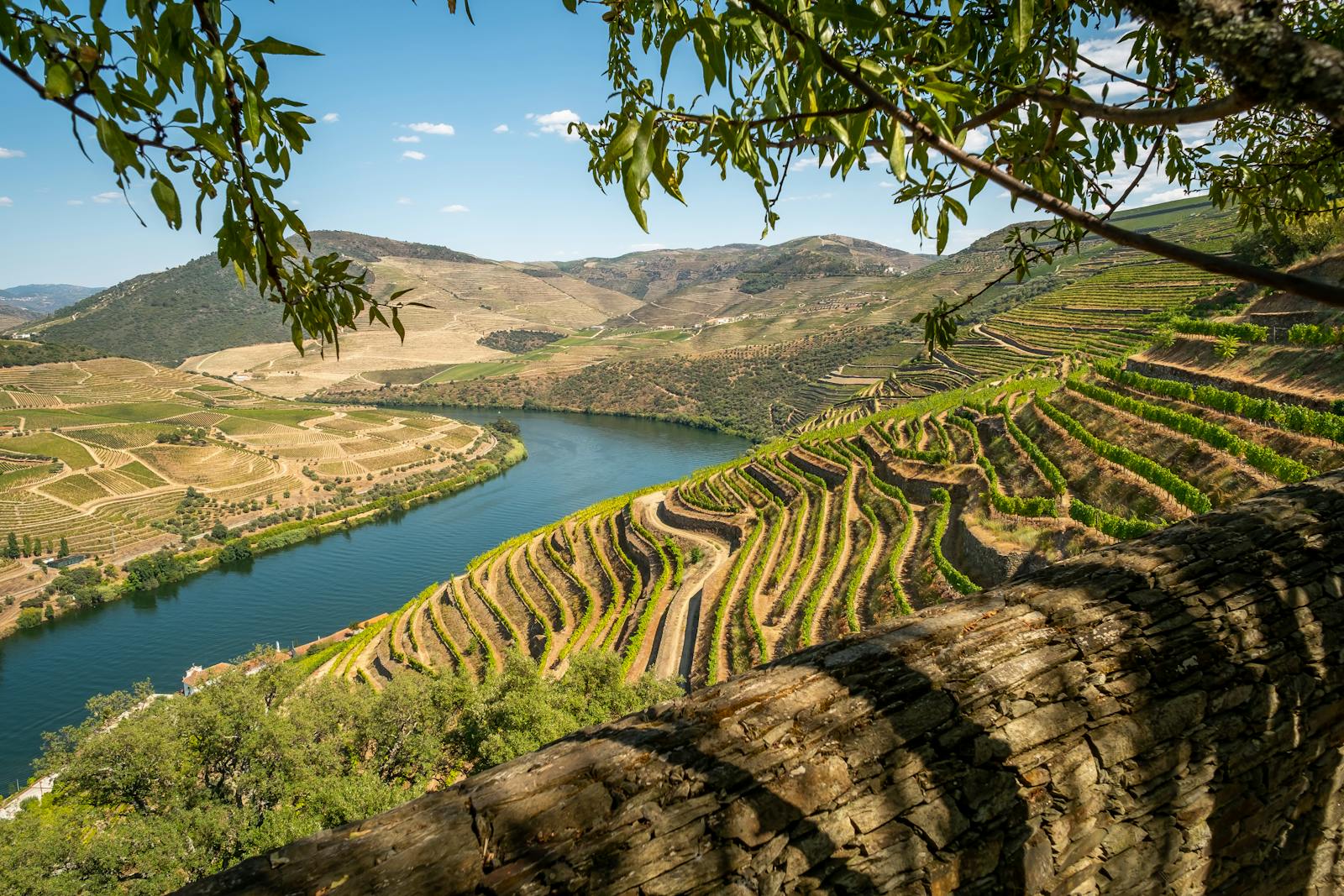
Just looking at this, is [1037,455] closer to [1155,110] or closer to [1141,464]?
[1141,464]

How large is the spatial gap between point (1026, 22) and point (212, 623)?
183ft

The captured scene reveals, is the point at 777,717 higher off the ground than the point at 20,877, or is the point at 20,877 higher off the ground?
the point at 777,717

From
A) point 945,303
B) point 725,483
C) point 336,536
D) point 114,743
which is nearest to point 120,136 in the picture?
point 945,303

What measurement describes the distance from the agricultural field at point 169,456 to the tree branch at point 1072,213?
70.3 m

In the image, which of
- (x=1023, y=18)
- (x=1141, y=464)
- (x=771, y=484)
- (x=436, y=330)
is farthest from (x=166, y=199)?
(x=436, y=330)

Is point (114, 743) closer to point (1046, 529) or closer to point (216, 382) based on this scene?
point (1046, 529)

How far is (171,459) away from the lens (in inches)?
2869

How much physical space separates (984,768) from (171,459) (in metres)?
90.1

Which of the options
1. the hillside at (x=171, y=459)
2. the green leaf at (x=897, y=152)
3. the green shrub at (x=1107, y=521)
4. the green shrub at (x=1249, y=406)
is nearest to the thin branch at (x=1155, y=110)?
the green leaf at (x=897, y=152)

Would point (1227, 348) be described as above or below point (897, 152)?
below

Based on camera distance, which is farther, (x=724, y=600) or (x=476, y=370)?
(x=476, y=370)

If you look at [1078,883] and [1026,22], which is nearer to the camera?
[1026,22]

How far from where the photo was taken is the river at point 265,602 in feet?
125

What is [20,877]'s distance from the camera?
12.8 metres
